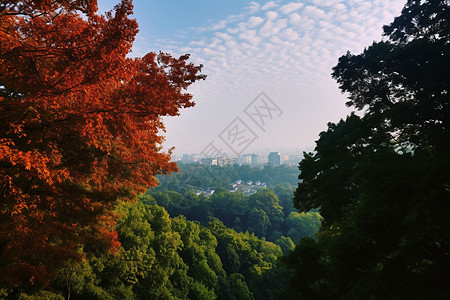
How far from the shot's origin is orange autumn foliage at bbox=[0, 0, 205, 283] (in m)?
3.28

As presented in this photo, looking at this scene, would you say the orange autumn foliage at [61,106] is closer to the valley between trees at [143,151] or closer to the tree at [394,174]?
the valley between trees at [143,151]

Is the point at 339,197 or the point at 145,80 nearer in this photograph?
the point at 145,80

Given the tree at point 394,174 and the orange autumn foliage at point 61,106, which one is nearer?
the orange autumn foliage at point 61,106

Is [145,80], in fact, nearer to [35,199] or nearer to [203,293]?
[35,199]

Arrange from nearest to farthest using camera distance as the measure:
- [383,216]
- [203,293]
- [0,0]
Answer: [0,0]
[383,216]
[203,293]

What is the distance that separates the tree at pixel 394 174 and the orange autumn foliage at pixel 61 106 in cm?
448

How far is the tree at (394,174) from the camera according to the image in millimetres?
3539

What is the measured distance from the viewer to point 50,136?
13.4 feet

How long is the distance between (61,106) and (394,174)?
6123mm

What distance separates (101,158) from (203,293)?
661 inches

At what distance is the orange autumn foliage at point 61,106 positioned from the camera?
328cm

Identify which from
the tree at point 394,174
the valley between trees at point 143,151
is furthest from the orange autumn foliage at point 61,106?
the tree at point 394,174

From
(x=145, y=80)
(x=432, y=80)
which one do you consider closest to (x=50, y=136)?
(x=145, y=80)

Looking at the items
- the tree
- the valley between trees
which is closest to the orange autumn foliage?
the valley between trees
